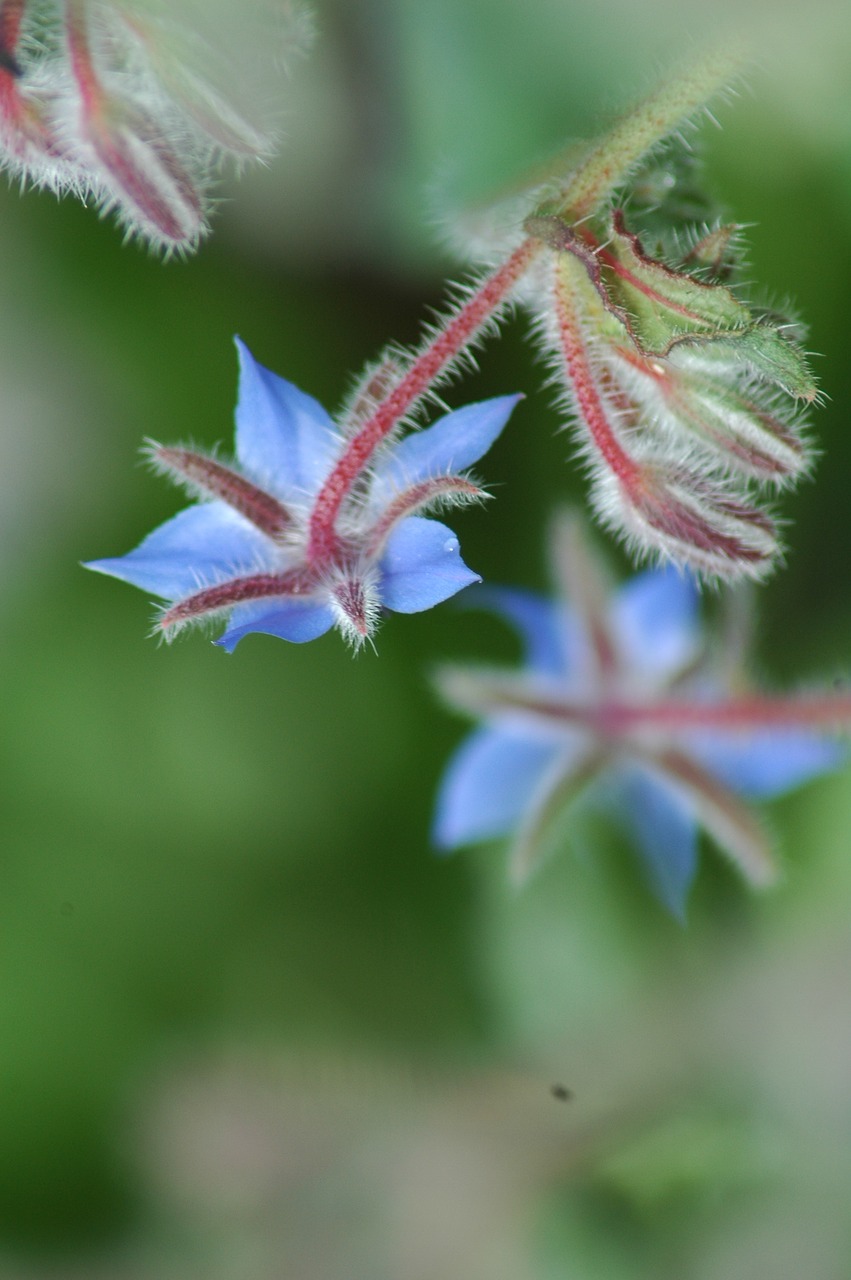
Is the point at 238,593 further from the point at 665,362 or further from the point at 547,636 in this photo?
the point at 547,636

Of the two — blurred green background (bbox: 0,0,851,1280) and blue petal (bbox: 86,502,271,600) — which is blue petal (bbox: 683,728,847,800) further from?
blue petal (bbox: 86,502,271,600)

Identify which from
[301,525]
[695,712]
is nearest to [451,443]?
[301,525]

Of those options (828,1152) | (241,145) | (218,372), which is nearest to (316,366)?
(218,372)

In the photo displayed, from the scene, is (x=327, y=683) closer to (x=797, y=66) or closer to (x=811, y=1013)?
(x=811, y=1013)

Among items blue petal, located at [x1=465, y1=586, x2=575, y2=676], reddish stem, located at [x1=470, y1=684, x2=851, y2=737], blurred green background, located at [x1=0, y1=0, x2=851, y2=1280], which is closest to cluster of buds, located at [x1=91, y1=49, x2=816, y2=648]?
reddish stem, located at [x1=470, y1=684, x2=851, y2=737]

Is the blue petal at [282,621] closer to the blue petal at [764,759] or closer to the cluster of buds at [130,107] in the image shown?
the cluster of buds at [130,107]

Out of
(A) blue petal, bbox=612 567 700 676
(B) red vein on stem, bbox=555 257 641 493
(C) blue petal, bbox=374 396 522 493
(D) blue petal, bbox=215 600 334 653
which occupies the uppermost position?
(A) blue petal, bbox=612 567 700 676
